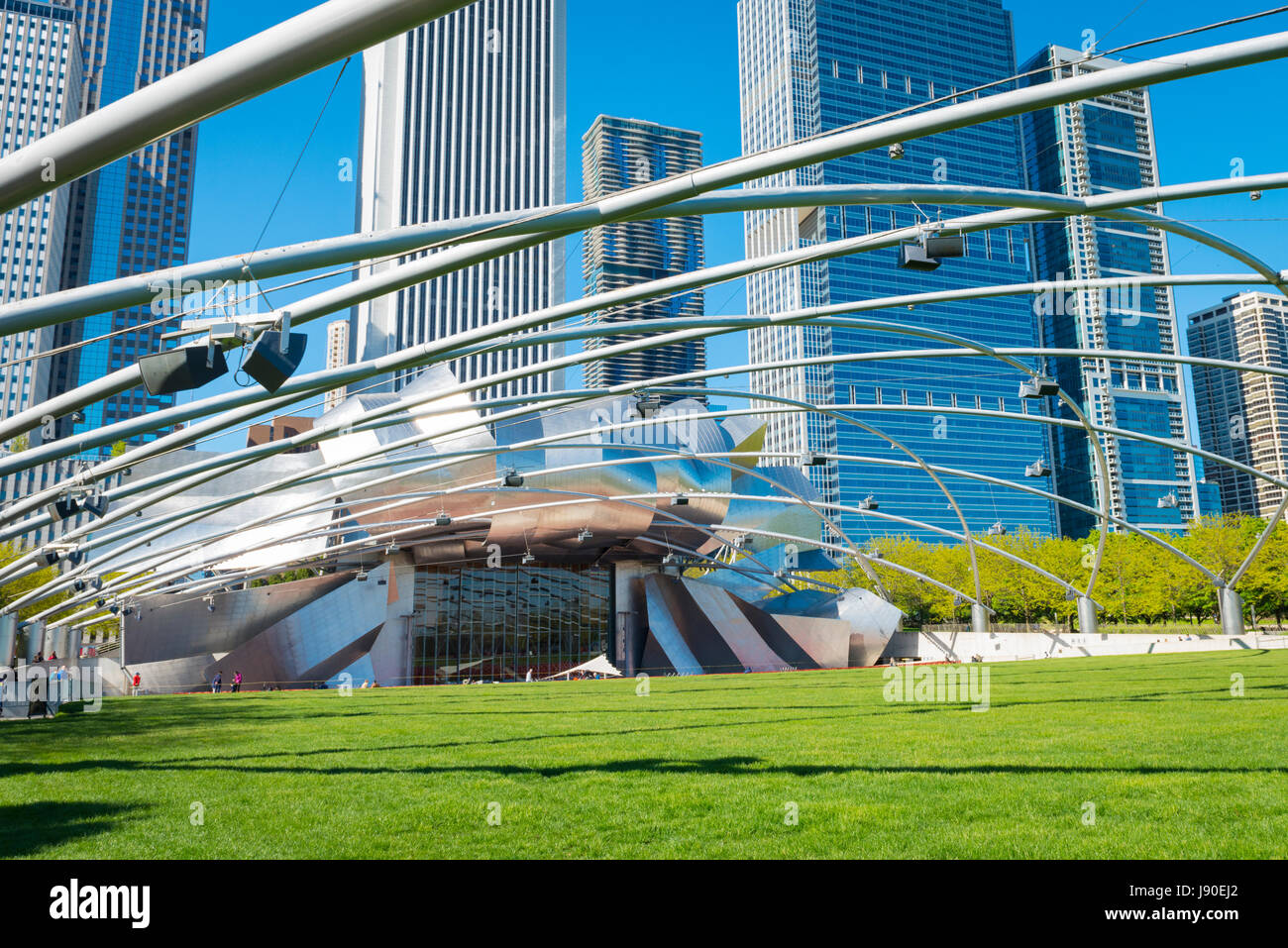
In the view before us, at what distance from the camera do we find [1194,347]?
145375 mm

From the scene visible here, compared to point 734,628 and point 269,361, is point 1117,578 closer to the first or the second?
point 734,628

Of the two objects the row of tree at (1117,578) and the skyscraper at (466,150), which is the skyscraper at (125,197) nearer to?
the skyscraper at (466,150)

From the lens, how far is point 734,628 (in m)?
54.4

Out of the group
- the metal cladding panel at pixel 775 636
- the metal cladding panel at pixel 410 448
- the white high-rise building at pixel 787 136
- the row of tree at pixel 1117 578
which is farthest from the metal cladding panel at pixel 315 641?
the white high-rise building at pixel 787 136

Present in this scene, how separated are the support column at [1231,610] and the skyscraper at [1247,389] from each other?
91.1 meters

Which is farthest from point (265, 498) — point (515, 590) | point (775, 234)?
point (775, 234)

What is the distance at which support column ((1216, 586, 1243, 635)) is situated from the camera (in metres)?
39.8

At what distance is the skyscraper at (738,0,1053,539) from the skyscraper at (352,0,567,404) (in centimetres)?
4127

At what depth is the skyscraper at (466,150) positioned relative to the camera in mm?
145875

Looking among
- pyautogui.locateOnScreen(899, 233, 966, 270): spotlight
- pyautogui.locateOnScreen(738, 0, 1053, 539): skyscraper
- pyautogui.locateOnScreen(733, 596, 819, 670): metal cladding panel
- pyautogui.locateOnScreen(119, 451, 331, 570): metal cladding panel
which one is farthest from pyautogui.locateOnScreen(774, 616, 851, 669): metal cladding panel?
pyautogui.locateOnScreen(738, 0, 1053, 539): skyscraper

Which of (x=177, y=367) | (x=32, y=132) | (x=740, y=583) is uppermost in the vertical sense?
(x=32, y=132)

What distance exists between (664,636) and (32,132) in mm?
142397
